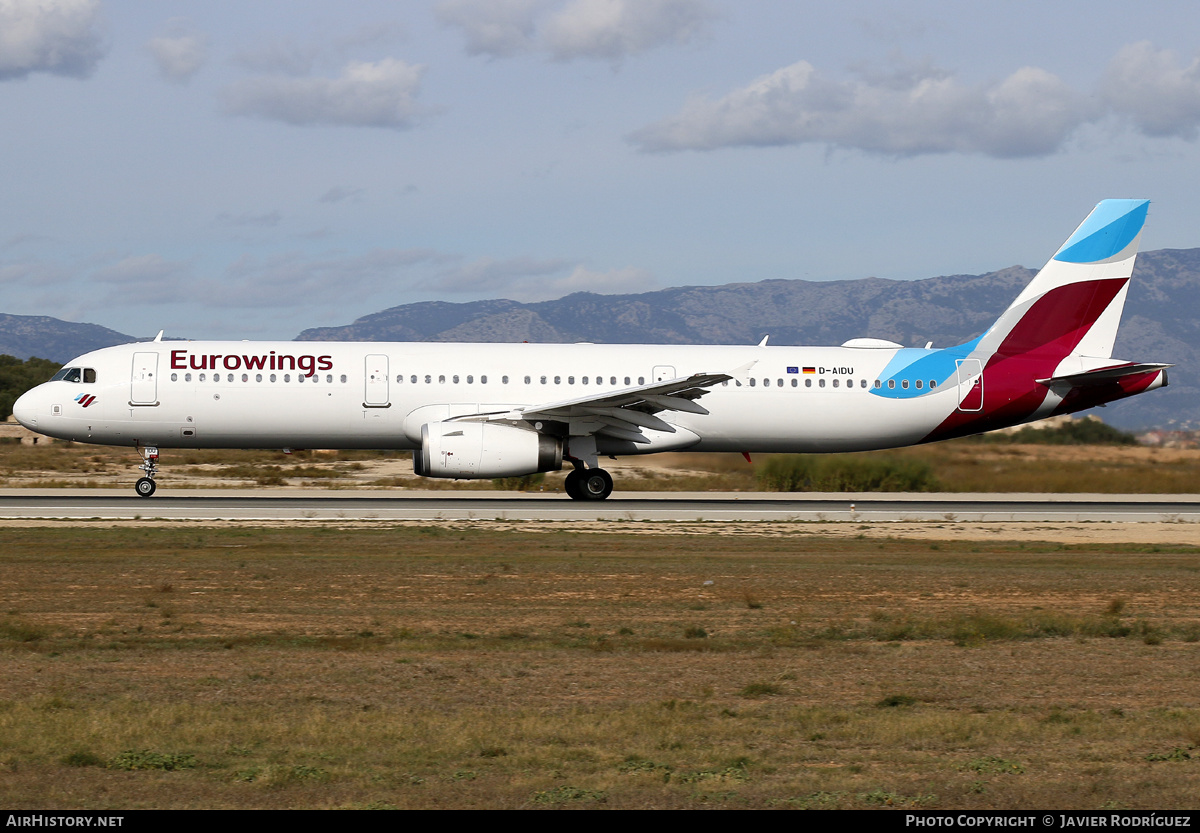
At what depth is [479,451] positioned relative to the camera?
88.9 ft

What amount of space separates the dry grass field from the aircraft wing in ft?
31.4

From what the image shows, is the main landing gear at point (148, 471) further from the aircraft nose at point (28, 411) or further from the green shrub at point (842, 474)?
the green shrub at point (842, 474)

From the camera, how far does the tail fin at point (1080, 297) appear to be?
31.2 metres

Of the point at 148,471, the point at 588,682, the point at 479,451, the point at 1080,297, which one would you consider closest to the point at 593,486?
the point at 479,451

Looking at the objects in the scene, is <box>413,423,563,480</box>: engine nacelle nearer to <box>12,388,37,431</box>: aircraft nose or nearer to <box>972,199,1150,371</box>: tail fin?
<box>12,388,37,431</box>: aircraft nose

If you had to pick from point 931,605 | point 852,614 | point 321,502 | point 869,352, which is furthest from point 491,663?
point 869,352

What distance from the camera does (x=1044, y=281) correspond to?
3167 centimetres

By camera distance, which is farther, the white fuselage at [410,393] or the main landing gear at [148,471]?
the main landing gear at [148,471]

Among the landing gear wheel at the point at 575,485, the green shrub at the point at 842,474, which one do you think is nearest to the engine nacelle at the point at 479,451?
the landing gear wheel at the point at 575,485

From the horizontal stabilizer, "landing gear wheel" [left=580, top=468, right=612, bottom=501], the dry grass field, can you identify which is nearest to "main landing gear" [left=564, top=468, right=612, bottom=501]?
"landing gear wheel" [left=580, top=468, right=612, bottom=501]

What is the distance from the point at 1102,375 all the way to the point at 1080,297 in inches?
93.2

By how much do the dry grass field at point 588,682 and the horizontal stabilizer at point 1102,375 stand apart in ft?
41.8

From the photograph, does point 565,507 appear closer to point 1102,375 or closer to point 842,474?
point 842,474

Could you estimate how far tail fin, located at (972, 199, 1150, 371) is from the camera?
102 feet
